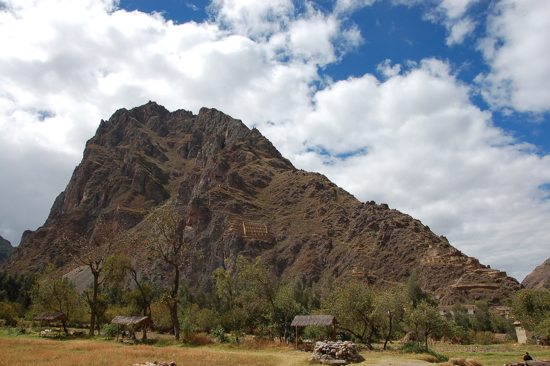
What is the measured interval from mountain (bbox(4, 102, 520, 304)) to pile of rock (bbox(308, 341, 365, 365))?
4340 cm

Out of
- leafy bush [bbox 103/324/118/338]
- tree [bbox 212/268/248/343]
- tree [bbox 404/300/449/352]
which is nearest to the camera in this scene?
tree [bbox 404/300/449/352]

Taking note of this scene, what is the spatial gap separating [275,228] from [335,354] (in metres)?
105

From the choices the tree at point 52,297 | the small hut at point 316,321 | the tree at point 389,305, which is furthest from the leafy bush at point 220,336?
the tree at point 52,297

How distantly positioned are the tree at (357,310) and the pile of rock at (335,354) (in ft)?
32.7

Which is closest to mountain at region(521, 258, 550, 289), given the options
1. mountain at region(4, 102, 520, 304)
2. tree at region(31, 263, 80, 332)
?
mountain at region(4, 102, 520, 304)

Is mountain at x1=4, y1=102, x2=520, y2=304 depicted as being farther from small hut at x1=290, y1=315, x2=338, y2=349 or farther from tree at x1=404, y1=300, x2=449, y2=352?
tree at x1=404, y1=300, x2=449, y2=352

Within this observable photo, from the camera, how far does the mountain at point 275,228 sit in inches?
3492

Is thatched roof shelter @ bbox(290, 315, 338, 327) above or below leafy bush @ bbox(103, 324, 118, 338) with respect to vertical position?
above

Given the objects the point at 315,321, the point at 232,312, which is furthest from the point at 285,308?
the point at 315,321

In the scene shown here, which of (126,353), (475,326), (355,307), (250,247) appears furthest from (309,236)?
(126,353)

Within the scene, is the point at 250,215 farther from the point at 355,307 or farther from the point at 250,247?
the point at 355,307

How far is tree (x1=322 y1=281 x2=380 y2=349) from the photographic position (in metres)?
34.7

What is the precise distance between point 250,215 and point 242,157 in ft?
144

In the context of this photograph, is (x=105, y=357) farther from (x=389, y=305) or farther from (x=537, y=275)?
(x=537, y=275)
